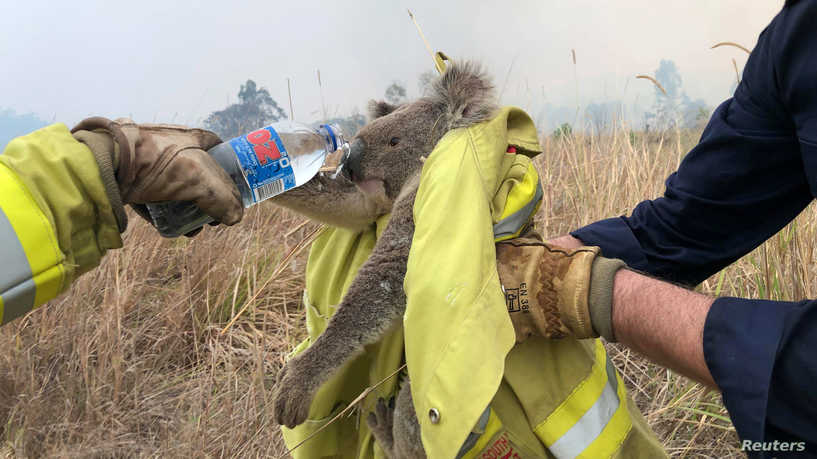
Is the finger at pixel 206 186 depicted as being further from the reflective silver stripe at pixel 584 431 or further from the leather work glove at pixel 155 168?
the reflective silver stripe at pixel 584 431

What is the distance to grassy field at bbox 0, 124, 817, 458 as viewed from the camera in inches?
85.0

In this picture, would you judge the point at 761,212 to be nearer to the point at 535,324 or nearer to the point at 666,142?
the point at 535,324

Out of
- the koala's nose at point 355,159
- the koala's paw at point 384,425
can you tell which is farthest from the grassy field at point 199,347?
the koala's paw at point 384,425

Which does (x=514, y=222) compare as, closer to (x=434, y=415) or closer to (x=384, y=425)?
(x=434, y=415)

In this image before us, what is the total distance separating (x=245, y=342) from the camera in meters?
2.92

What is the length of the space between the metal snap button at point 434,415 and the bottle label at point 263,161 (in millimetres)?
737

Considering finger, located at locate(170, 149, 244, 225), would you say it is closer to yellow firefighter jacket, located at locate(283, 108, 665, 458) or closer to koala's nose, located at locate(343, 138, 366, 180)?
yellow firefighter jacket, located at locate(283, 108, 665, 458)

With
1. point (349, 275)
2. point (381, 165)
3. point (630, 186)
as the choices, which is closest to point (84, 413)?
point (349, 275)

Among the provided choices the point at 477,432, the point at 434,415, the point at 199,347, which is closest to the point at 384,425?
the point at 477,432

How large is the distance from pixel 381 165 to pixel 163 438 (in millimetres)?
1605

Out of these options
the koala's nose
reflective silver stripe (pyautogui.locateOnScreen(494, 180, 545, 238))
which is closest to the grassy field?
the koala's nose

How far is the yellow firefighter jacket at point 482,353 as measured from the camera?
94 cm

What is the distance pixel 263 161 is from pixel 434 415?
30.2 inches

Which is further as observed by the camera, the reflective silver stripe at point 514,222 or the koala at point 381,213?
the koala at point 381,213
